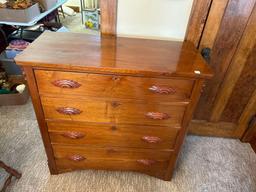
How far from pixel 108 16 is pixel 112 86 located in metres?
0.52

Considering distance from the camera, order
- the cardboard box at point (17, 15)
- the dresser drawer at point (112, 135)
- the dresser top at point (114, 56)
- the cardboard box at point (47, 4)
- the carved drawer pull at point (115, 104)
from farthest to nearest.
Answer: the cardboard box at point (47, 4) → the cardboard box at point (17, 15) → the dresser drawer at point (112, 135) → the carved drawer pull at point (115, 104) → the dresser top at point (114, 56)

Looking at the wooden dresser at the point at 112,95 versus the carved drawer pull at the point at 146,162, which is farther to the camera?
the carved drawer pull at the point at 146,162

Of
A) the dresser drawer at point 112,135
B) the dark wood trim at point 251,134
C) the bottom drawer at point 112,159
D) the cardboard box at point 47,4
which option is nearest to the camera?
the dresser drawer at point 112,135

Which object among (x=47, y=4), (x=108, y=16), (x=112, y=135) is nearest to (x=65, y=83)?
(x=112, y=135)

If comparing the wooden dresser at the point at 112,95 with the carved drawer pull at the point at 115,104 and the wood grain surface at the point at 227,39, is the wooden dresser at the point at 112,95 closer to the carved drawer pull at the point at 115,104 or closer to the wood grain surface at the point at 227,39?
the carved drawer pull at the point at 115,104

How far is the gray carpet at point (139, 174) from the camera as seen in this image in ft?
4.51

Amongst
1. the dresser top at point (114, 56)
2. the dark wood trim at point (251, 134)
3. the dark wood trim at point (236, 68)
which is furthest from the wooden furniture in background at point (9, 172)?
the dark wood trim at point (251, 134)

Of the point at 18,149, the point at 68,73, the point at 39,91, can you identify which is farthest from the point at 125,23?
the point at 18,149

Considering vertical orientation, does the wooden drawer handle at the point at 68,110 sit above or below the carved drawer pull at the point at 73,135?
above

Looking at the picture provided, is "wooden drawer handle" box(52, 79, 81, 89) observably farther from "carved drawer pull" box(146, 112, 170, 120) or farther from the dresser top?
"carved drawer pull" box(146, 112, 170, 120)

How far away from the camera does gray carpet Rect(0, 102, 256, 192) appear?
1375mm

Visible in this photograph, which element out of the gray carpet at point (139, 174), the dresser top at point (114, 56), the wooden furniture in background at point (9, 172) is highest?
the dresser top at point (114, 56)

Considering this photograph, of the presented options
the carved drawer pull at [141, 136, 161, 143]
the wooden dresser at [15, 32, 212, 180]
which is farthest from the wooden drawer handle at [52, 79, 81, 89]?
the carved drawer pull at [141, 136, 161, 143]

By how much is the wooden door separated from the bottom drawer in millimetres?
641
